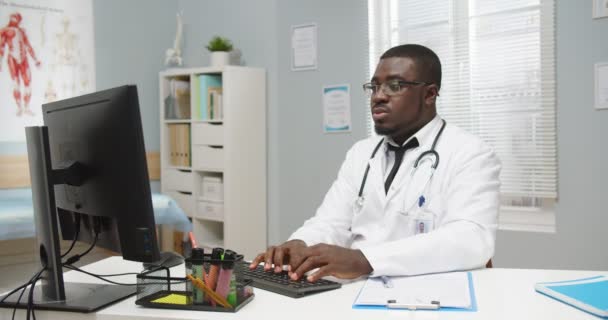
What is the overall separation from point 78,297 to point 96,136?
374 mm

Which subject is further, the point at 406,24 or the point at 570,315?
the point at 406,24

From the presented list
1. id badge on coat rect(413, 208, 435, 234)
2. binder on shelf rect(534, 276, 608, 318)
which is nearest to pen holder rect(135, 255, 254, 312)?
binder on shelf rect(534, 276, 608, 318)

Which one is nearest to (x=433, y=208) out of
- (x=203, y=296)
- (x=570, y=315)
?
(x=570, y=315)

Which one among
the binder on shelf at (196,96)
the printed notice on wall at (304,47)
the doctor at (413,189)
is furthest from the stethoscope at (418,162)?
the binder on shelf at (196,96)

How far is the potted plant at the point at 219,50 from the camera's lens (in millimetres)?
3986

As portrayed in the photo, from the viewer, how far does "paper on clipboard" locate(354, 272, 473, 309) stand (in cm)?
120

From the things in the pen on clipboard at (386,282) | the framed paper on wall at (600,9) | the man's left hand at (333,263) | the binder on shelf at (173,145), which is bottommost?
the pen on clipboard at (386,282)

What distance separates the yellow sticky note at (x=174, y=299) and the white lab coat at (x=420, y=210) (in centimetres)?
47

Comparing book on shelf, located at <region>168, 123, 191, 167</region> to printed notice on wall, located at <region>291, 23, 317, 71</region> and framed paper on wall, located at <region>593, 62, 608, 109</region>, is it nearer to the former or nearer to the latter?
printed notice on wall, located at <region>291, 23, 317, 71</region>

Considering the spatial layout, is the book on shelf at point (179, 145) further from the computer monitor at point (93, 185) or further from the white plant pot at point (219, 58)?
the computer monitor at point (93, 185)

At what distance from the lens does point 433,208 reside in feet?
6.20

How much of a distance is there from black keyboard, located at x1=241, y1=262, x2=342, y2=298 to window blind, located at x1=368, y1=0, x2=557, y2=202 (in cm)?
203

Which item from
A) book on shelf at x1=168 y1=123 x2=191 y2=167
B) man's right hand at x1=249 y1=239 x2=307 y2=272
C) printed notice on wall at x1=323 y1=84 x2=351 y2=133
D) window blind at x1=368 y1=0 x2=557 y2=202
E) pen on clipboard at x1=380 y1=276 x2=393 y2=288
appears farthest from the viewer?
book on shelf at x1=168 y1=123 x2=191 y2=167

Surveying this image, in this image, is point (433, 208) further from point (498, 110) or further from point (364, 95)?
point (364, 95)
